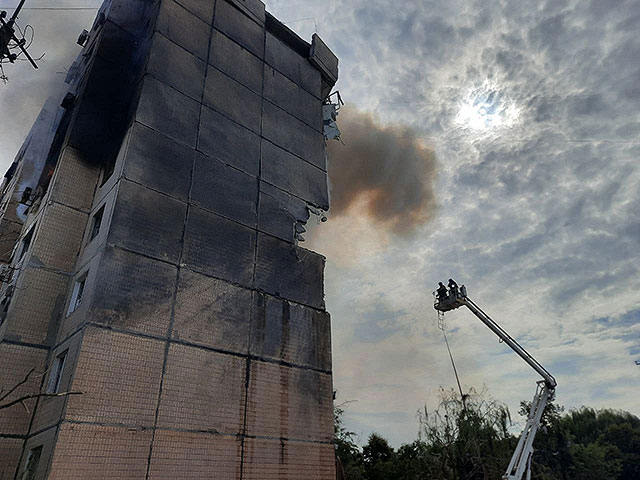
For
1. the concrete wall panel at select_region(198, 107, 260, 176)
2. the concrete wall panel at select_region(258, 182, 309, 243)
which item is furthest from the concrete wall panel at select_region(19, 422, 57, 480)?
the concrete wall panel at select_region(198, 107, 260, 176)

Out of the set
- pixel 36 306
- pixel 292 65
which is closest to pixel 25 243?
pixel 36 306

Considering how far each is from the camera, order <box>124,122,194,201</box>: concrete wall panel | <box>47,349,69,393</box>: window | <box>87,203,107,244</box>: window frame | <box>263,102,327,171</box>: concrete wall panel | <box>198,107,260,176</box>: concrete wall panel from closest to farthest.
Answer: <box>47,349,69,393</box>: window < <box>87,203,107,244</box>: window frame < <box>124,122,194,201</box>: concrete wall panel < <box>198,107,260,176</box>: concrete wall panel < <box>263,102,327,171</box>: concrete wall panel

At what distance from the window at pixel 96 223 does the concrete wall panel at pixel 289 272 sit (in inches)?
180

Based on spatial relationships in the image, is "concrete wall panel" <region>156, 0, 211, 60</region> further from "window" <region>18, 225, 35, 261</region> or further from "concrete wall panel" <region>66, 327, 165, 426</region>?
"concrete wall panel" <region>66, 327, 165, 426</region>

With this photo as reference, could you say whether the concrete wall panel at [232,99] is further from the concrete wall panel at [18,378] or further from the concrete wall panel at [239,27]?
the concrete wall panel at [18,378]

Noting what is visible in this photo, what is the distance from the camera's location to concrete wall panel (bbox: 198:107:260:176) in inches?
534

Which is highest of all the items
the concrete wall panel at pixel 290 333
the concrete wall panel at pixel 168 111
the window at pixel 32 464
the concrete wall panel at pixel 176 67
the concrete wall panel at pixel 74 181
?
the concrete wall panel at pixel 176 67

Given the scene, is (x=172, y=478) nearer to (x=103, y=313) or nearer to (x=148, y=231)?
(x=103, y=313)

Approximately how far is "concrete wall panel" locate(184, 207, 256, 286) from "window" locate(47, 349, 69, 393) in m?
3.58

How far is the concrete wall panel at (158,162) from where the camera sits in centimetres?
1148

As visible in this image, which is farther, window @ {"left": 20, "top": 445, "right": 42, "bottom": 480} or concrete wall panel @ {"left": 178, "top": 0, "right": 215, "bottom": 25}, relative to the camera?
concrete wall panel @ {"left": 178, "top": 0, "right": 215, "bottom": 25}

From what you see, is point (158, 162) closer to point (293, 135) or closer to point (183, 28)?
point (183, 28)

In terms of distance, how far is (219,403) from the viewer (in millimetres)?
10477

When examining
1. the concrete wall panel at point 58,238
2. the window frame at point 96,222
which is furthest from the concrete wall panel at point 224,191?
the concrete wall panel at point 58,238
